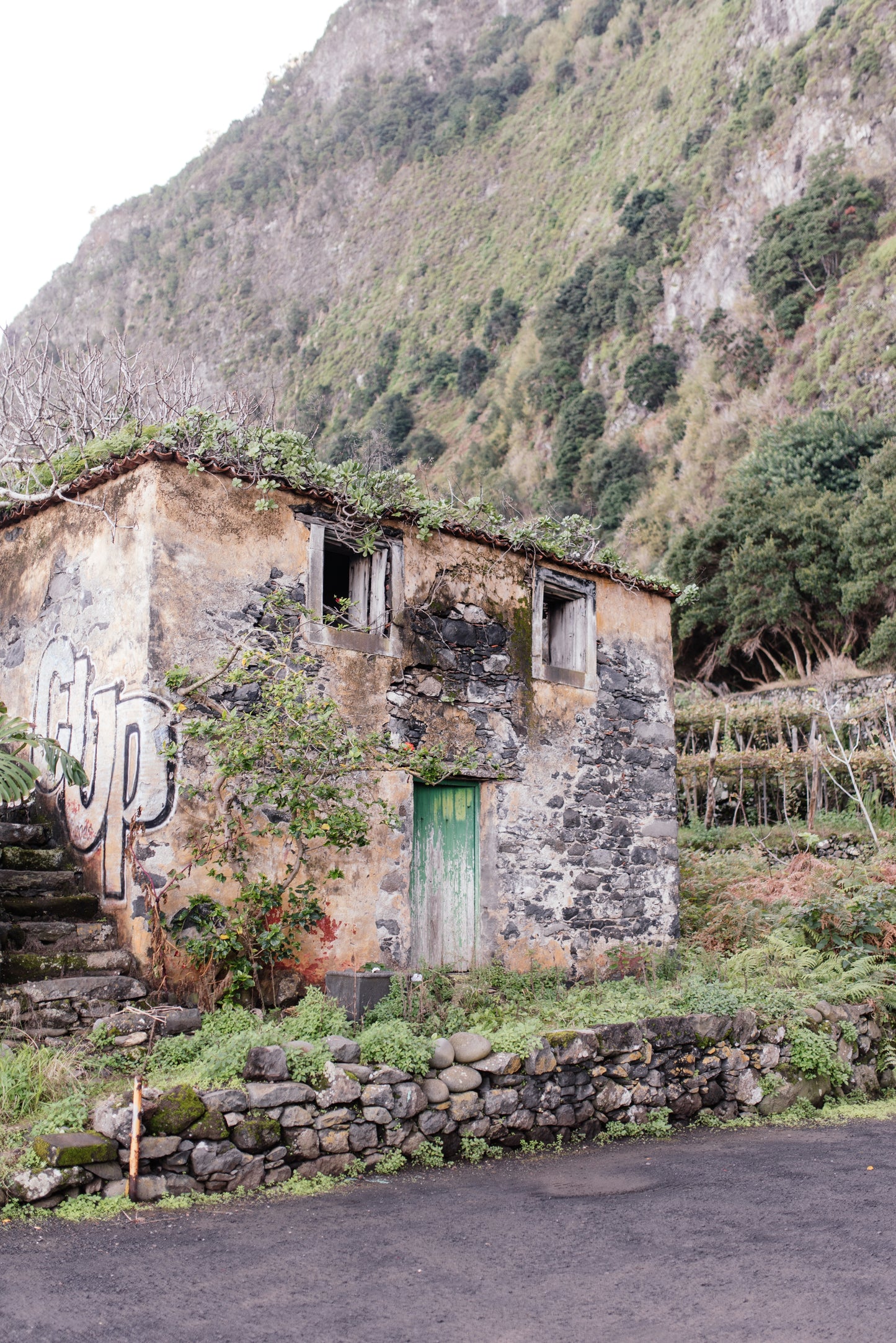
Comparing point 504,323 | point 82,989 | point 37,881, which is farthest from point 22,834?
point 504,323

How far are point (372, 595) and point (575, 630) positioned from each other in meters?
2.78

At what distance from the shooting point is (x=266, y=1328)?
14.0ft

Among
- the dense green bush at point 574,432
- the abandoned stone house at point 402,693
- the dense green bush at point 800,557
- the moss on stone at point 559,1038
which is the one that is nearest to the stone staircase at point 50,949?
the abandoned stone house at point 402,693

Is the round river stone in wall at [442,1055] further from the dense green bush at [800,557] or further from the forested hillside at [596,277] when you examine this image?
the dense green bush at [800,557]

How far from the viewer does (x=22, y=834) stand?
8305 mm

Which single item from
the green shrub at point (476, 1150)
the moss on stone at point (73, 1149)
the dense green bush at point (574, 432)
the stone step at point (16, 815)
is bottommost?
the green shrub at point (476, 1150)

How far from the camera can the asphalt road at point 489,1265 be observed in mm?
4293

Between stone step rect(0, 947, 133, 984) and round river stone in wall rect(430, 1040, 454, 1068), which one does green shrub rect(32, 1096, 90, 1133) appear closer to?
stone step rect(0, 947, 133, 984)

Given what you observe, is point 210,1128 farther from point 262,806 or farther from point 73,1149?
point 262,806

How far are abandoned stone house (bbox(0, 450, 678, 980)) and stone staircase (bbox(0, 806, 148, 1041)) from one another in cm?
19

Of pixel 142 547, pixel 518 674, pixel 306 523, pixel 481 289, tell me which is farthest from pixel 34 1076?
pixel 481 289

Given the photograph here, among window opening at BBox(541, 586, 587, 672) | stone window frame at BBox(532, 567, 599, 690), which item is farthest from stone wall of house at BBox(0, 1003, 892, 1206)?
window opening at BBox(541, 586, 587, 672)

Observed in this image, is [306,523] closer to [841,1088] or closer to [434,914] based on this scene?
[434,914]

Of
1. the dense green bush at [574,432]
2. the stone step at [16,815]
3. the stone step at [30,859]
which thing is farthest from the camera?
the dense green bush at [574,432]
